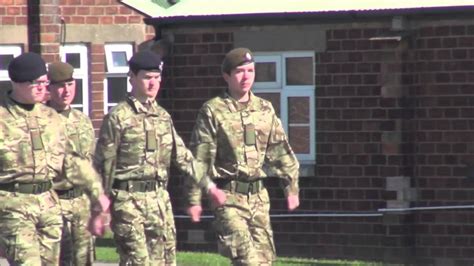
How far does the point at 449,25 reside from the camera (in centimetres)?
1958

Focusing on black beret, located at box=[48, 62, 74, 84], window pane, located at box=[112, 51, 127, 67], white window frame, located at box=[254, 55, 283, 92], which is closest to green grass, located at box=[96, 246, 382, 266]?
white window frame, located at box=[254, 55, 283, 92]

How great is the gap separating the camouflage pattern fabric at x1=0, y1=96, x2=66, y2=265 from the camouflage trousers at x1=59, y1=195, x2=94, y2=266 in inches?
89.6

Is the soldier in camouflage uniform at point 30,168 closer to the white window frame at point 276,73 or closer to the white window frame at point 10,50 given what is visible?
the white window frame at point 276,73

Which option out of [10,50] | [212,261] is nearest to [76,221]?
[212,261]

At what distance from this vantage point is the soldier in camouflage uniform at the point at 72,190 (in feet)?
48.4

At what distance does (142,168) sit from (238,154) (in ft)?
2.54

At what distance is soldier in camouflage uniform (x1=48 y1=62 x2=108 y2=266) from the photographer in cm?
1474

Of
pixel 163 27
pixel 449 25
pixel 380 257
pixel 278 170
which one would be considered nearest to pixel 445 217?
pixel 380 257

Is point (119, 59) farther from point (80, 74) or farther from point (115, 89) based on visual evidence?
point (80, 74)

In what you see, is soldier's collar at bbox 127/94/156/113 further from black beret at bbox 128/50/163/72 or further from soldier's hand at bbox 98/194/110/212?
soldier's hand at bbox 98/194/110/212

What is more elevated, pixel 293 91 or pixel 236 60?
pixel 236 60

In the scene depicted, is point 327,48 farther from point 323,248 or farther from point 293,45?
point 323,248

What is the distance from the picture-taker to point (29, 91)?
1241cm

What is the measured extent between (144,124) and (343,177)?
749cm
